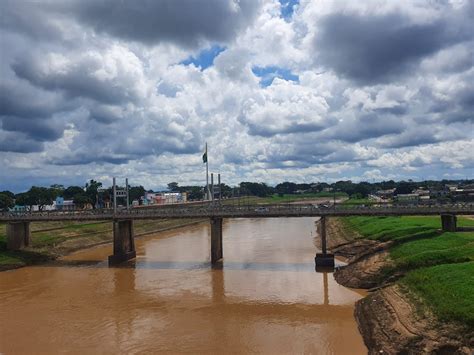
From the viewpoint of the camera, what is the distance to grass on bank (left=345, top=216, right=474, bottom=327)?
88.5ft

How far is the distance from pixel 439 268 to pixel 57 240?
66.9 m

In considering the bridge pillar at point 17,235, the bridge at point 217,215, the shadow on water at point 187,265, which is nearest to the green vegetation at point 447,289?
the bridge at point 217,215

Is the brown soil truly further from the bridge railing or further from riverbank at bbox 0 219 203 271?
riverbank at bbox 0 219 203 271

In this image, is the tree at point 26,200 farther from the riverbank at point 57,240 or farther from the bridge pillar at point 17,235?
the bridge pillar at point 17,235

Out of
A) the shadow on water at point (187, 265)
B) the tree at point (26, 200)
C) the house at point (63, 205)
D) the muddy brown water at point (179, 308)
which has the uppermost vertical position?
the tree at point (26, 200)

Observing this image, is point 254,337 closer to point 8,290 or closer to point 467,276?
point 467,276

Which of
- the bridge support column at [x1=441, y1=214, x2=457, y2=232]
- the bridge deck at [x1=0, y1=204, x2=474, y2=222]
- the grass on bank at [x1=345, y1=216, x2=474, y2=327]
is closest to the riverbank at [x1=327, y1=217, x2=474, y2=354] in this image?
the grass on bank at [x1=345, y1=216, x2=474, y2=327]

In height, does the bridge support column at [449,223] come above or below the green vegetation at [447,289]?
above

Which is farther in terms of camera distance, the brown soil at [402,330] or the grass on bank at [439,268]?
the grass on bank at [439,268]

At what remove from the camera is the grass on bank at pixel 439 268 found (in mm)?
26977

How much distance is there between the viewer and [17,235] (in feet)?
226

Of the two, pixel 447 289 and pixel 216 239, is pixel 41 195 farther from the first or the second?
pixel 447 289

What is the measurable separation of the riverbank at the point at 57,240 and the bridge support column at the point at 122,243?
12834mm

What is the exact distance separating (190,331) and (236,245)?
5136cm
